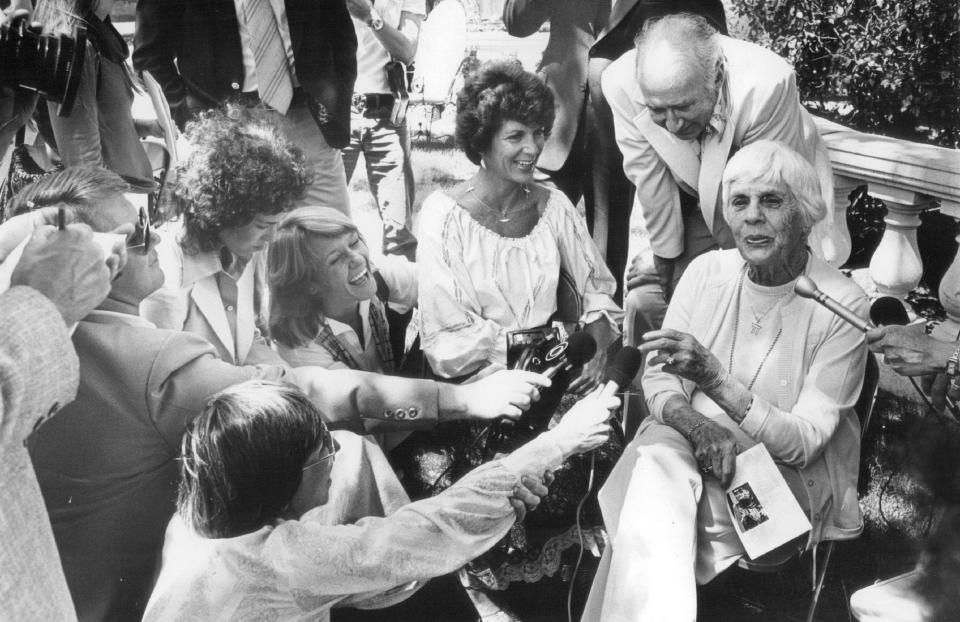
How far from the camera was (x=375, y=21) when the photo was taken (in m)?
2.88

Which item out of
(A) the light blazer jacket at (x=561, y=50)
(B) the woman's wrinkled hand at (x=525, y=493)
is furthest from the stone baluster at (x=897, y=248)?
(B) the woman's wrinkled hand at (x=525, y=493)

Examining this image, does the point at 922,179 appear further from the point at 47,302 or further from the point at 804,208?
the point at 47,302

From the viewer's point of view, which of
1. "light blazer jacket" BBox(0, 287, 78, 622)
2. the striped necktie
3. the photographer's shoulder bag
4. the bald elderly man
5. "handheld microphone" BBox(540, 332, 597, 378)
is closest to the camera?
"light blazer jacket" BBox(0, 287, 78, 622)

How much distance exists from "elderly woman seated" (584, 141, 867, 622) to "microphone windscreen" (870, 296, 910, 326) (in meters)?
0.06

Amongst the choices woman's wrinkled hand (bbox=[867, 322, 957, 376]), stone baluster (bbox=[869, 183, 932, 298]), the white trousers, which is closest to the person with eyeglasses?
the white trousers

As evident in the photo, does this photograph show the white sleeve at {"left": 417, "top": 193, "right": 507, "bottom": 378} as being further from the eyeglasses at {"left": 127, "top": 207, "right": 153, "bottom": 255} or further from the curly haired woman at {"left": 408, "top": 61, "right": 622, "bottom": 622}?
the eyeglasses at {"left": 127, "top": 207, "right": 153, "bottom": 255}

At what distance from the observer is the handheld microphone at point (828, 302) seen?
2.93 meters

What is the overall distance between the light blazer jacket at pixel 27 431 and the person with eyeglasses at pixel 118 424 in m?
0.38

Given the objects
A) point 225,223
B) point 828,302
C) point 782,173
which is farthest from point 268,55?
point 828,302

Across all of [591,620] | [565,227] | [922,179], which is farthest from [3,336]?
[922,179]

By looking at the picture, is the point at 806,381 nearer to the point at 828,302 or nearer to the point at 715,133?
the point at 828,302

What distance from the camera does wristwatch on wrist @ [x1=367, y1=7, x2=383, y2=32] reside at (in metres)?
2.88

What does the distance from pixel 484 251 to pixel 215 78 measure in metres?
0.94

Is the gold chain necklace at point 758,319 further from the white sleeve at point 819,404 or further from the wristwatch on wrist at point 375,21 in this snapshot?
the wristwatch on wrist at point 375,21
